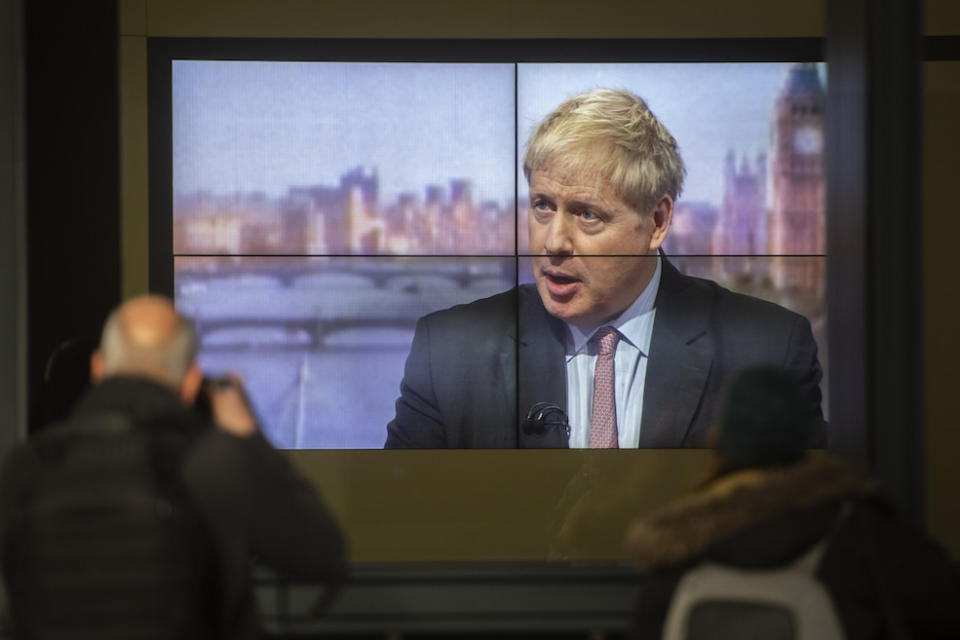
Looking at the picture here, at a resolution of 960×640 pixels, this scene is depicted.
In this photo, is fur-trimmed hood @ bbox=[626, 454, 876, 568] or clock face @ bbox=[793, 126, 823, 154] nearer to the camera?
fur-trimmed hood @ bbox=[626, 454, 876, 568]

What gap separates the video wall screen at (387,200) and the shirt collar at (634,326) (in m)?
0.17

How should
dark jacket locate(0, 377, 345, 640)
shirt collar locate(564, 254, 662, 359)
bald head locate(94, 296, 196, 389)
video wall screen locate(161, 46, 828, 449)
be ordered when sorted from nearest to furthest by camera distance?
dark jacket locate(0, 377, 345, 640), bald head locate(94, 296, 196, 389), video wall screen locate(161, 46, 828, 449), shirt collar locate(564, 254, 662, 359)

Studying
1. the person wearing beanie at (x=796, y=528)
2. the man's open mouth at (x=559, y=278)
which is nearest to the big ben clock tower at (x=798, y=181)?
the man's open mouth at (x=559, y=278)

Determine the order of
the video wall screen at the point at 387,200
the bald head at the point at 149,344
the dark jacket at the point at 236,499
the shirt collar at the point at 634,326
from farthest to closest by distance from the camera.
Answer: the shirt collar at the point at 634,326, the video wall screen at the point at 387,200, the bald head at the point at 149,344, the dark jacket at the point at 236,499

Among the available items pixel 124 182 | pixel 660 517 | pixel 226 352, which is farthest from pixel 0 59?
pixel 660 517

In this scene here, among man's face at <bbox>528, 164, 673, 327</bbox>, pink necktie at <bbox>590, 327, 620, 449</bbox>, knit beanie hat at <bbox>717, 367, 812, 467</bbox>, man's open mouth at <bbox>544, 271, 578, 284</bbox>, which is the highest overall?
man's face at <bbox>528, 164, 673, 327</bbox>

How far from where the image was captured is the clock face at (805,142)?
503 cm

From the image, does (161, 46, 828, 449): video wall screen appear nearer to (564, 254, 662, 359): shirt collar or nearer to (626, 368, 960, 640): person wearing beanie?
(564, 254, 662, 359): shirt collar

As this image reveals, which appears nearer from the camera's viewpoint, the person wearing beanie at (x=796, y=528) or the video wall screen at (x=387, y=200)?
the person wearing beanie at (x=796, y=528)

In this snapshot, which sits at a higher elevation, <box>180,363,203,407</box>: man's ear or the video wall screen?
the video wall screen

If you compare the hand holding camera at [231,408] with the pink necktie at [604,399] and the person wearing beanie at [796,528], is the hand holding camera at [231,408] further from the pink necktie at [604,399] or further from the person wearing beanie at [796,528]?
the pink necktie at [604,399]

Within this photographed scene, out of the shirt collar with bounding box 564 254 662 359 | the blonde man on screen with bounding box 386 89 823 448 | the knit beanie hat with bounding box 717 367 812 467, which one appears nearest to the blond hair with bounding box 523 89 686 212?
the blonde man on screen with bounding box 386 89 823 448

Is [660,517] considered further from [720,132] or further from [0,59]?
[720,132]

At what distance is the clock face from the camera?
5027 millimetres
